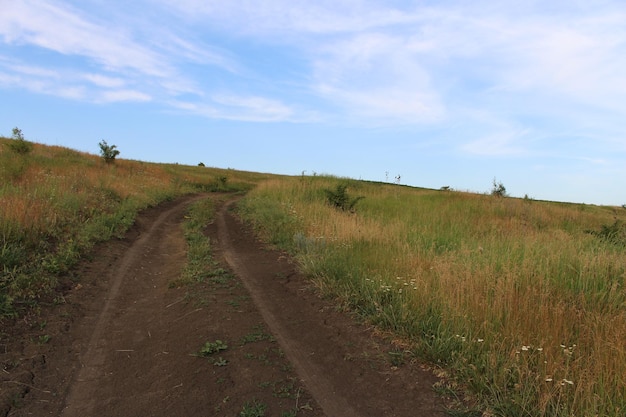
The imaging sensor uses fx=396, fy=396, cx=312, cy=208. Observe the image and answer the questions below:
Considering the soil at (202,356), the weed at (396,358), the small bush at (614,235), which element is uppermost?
the small bush at (614,235)

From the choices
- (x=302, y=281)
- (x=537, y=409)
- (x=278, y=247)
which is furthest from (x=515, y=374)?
(x=278, y=247)

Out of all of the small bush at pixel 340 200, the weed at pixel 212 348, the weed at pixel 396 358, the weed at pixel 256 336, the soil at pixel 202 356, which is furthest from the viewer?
the small bush at pixel 340 200

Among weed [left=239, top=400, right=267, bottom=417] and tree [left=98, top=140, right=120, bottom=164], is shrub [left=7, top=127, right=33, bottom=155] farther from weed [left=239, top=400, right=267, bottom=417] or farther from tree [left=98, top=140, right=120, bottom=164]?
weed [left=239, top=400, right=267, bottom=417]

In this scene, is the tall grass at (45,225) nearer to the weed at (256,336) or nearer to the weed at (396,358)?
the weed at (256,336)

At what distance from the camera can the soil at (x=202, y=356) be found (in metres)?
3.46

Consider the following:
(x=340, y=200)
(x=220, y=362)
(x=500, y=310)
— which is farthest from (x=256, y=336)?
(x=340, y=200)

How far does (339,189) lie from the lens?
15.2m

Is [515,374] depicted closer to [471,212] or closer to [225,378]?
[225,378]

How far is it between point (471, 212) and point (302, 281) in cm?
979

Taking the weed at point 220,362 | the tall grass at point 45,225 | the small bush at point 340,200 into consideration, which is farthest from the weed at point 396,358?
the small bush at point 340,200

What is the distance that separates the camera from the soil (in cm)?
346

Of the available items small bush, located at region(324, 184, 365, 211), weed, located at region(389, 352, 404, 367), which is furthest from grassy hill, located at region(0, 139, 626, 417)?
small bush, located at region(324, 184, 365, 211)

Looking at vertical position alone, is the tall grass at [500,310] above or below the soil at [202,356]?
above

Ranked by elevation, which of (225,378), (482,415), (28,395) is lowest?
(28,395)
